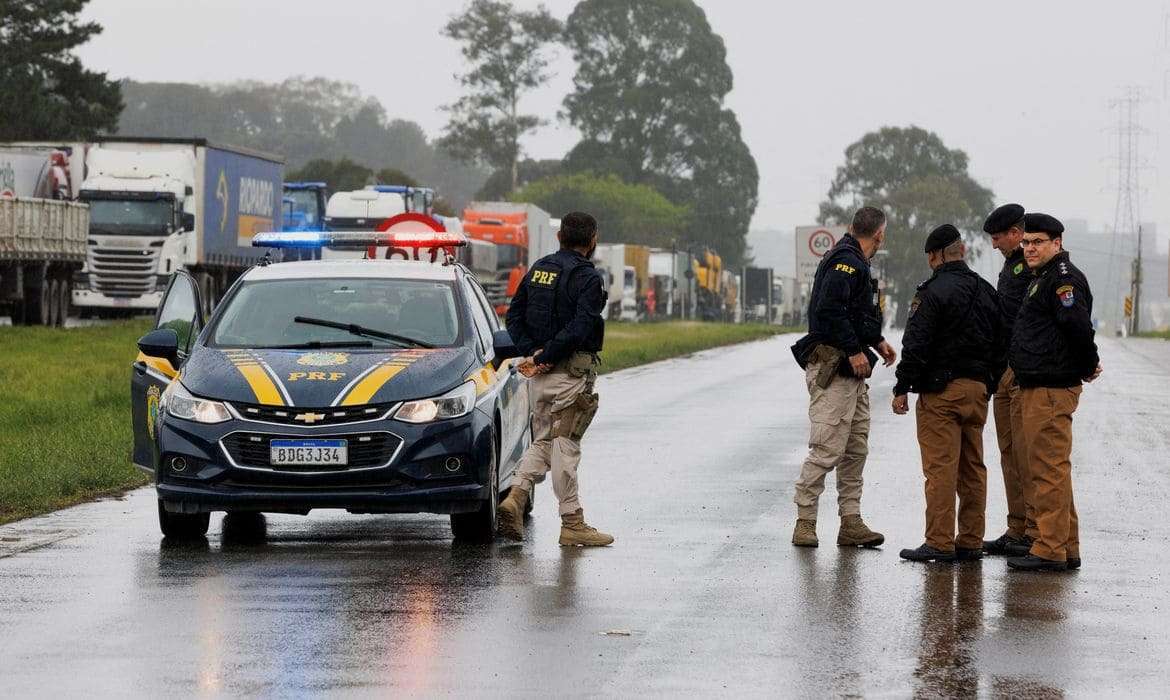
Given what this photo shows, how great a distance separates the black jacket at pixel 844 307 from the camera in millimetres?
11789

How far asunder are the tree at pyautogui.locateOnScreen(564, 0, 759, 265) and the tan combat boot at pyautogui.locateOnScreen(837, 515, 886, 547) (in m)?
109

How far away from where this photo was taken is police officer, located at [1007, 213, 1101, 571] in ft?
36.3

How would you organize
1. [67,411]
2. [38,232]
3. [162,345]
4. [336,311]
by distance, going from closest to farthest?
[162,345], [336,311], [67,411], [38,232]

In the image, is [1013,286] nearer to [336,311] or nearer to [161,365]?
[336,311]

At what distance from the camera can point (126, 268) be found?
4556 centimetres

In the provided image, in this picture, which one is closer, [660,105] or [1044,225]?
[1044,225]

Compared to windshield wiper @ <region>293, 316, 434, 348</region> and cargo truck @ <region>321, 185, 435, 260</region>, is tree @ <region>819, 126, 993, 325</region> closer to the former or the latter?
cargo truck @ <region>321, 185, 435, 260</region>

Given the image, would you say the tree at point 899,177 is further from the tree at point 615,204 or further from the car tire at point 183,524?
the car tire at point 183,524

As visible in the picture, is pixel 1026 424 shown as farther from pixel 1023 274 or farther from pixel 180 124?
pixel 180 124

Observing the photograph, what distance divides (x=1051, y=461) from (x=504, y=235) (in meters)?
53.7

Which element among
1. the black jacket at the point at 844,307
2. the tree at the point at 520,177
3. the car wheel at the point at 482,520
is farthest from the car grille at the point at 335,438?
the tree at the point at 520,177

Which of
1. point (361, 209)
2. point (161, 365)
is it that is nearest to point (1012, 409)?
point (161, 365)

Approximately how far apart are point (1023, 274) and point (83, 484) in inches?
262

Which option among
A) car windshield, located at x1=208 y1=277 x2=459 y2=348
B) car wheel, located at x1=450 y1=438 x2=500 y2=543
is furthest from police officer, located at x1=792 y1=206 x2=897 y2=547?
car windshield, located at x1=208 y1=277 x2=459 y2=348
